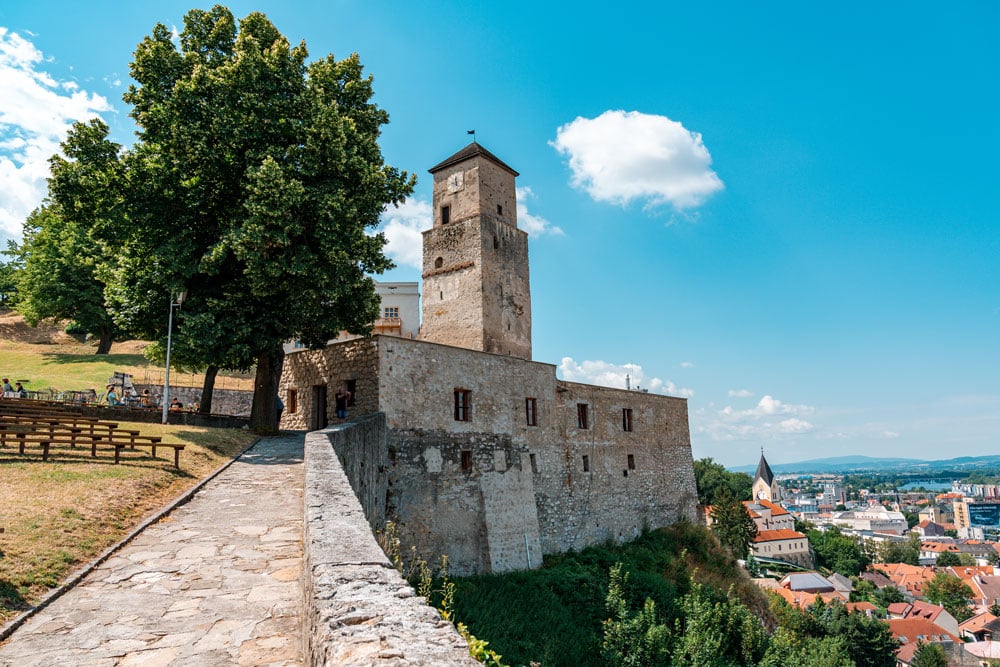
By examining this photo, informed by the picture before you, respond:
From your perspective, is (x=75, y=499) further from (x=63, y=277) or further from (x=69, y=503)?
(x=63, y=277)

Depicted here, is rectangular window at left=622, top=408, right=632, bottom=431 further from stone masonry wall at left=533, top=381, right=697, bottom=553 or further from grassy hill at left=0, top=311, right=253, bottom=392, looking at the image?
grassy hill at left=0, top=311, right=253, bottom=392

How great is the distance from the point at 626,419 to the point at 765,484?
142826mm

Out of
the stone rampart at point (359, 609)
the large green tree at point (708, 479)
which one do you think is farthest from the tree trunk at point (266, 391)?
the large green tree at point (708, 479)

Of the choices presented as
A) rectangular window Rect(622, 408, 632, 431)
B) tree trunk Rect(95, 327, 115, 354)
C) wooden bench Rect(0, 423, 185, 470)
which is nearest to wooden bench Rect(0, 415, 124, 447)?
wooden bench Rect(0, 423, 185, 470)

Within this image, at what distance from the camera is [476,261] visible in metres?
29.1

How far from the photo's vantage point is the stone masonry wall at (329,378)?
19.4 meters

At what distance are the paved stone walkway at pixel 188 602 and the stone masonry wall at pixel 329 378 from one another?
9.91 meters

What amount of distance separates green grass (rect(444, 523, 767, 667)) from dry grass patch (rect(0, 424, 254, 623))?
824cm

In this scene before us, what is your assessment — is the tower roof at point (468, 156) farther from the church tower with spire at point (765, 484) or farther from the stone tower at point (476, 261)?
the church tower with spire at point (765, 484)

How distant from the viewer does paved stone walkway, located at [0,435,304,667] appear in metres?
4.84

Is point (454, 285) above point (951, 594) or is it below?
above

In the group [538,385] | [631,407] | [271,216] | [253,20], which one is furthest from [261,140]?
[631,407]

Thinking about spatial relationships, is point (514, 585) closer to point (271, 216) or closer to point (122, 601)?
point (271, 216)

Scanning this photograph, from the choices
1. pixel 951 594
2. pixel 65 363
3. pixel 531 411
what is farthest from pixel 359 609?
pixel 951 594
